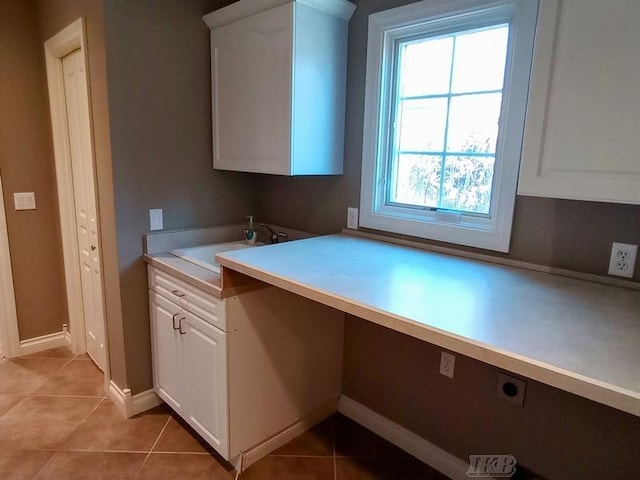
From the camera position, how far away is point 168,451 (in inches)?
78.9

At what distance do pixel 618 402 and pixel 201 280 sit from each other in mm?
1456

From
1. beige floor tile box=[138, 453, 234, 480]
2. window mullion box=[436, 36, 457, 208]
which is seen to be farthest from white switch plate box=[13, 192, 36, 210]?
window mullion box=[436, 36, 457, 208]

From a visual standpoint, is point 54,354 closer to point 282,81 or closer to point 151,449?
point 151,449

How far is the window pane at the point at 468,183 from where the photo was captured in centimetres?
178

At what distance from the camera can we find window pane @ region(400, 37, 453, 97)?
1861 millimetres

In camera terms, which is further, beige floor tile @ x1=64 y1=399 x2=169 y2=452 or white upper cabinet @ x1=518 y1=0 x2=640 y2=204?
beige floor tile @ x1=64 y1=399 x2=169 y2=452

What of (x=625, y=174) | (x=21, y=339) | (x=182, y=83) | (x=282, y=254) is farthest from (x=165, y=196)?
(x=625, y=174)

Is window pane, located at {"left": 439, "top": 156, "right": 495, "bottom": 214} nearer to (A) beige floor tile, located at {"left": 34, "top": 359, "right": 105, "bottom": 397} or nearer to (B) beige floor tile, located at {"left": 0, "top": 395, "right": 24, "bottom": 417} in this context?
(A) beige floor tile, located at {"left": 34, "top": 359, "right": 105, "bottom": 397}

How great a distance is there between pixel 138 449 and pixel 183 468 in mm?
276

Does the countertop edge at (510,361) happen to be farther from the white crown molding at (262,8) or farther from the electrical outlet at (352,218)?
the white crown molding at (262,8)

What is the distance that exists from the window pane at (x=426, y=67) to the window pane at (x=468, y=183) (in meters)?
0.34

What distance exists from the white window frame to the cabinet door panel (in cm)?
42

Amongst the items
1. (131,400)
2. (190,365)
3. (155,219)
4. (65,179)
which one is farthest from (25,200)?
(190,365)

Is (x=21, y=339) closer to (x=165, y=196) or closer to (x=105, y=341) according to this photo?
(x=105, y=341)
